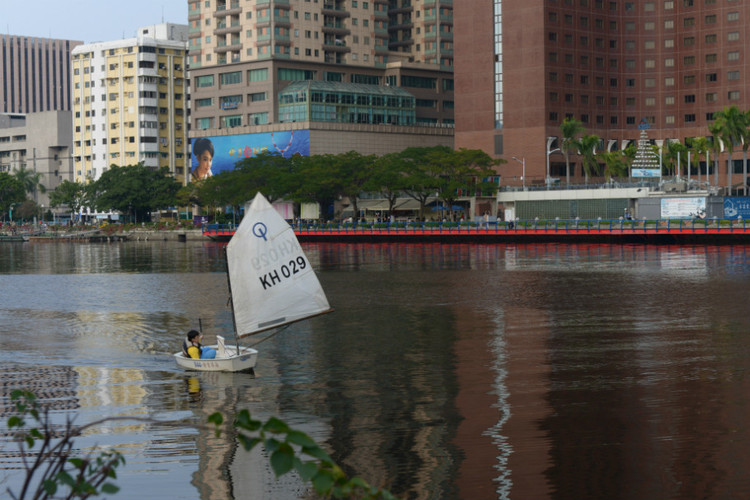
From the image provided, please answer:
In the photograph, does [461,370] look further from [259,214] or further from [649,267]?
[649,267]

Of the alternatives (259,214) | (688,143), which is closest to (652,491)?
(259,214)

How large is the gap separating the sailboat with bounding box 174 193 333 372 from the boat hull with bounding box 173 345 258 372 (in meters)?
0.21

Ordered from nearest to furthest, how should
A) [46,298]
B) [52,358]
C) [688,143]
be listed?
[52,358] → [46,298] → [688,143]

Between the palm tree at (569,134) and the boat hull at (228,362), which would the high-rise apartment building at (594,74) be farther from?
the boat hull at (228,362)

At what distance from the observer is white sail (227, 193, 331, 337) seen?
36.4 m

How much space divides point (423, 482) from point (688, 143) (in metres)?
168

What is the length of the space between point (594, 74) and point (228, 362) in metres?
171

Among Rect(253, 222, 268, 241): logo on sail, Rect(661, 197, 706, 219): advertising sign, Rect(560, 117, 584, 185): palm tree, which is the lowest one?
Rect(253, 222, 268, 241): logo on sail

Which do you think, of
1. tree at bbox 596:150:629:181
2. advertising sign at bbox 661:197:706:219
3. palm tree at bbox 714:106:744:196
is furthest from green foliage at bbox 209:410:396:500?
tree at bbox 596:150:629:181

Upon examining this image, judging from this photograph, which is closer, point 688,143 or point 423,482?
point 423,482

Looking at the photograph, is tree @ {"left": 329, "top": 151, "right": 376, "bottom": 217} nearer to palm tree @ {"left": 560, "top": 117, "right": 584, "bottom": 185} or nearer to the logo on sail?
palm tree @ {"left": 560, "top": 117, "right": 584, "bottom": 185}

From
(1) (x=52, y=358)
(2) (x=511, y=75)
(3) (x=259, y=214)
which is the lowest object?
Answer: (1) (x=52, y=358)

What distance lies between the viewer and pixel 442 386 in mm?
32094

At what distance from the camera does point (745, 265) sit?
91125 millimetres
